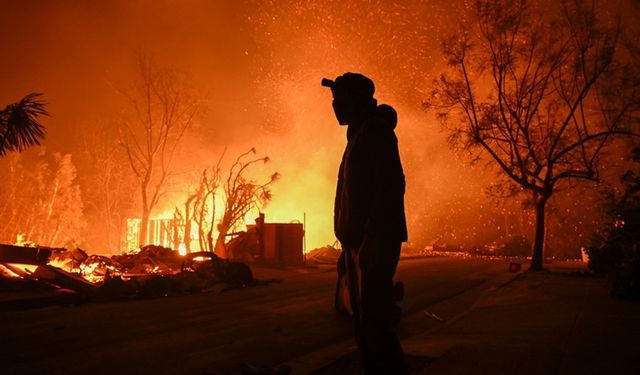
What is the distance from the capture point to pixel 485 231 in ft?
162

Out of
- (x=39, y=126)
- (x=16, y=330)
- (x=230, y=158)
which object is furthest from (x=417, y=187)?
(x=16, y=330)

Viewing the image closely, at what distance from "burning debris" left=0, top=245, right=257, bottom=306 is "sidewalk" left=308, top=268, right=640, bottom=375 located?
7.01 m

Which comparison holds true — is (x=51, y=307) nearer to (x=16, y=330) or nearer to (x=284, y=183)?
(x=16, y=330)

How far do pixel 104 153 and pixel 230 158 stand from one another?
11.2 meters

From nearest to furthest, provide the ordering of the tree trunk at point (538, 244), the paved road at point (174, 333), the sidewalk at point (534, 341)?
the sidewalk at point (534, 341) → the paved road at point (174, 333) → the tree trunk at point (538, 244)

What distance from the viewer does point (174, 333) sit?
6.45 metres

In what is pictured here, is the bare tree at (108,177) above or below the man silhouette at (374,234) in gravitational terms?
above

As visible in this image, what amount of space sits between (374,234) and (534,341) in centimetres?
359

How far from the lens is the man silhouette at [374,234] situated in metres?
2.57

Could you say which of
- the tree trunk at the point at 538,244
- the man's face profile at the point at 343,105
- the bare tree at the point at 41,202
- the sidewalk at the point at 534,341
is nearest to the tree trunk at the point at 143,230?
the bare tree at the point at 41,202

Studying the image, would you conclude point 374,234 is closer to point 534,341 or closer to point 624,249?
point 534,341

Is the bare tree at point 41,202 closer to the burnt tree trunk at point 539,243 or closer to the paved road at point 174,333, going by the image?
the paved road at point 174,333

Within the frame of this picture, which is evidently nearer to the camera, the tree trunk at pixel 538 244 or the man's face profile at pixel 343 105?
the man's face profile at pixel 343 105

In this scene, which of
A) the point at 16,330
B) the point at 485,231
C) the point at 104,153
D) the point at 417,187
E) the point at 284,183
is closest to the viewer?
the point at 16,330
